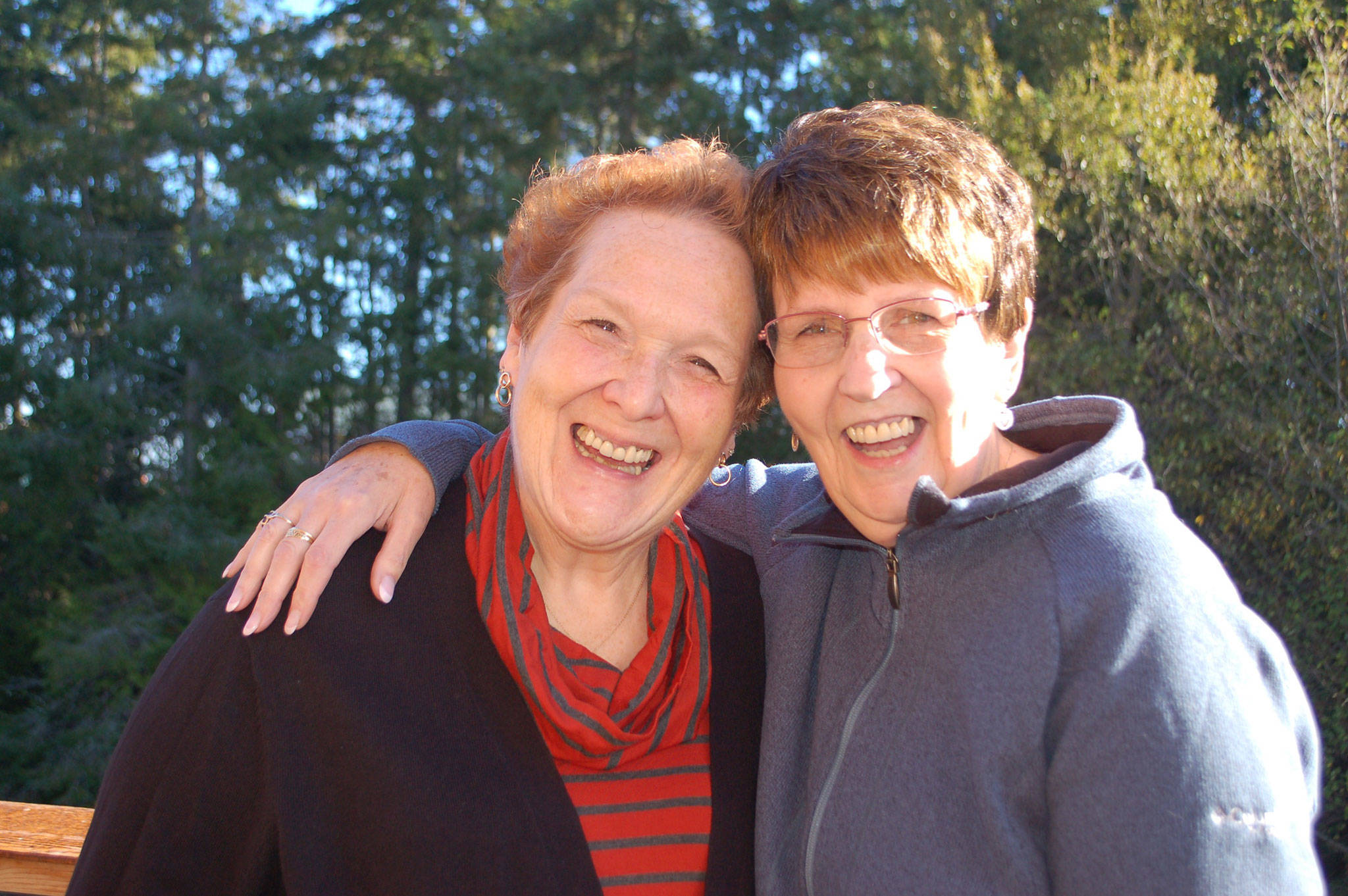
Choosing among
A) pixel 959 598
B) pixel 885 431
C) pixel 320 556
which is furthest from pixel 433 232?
pixel 959 598

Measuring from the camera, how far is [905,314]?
1574mm

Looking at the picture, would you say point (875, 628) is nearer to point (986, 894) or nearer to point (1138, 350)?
point (986, 894)

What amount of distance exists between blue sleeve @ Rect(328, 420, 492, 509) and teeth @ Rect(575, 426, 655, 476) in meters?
0.29

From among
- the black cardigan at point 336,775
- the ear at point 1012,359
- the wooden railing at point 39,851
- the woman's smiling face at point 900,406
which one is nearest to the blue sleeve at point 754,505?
the woman's smiling face at point 900,406

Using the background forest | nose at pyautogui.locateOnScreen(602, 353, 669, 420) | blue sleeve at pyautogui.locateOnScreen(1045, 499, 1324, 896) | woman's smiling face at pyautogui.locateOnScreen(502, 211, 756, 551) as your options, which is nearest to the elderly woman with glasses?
blue sleeve at pyautogui.locateOnScreen(1045, 499, 1324, 896)

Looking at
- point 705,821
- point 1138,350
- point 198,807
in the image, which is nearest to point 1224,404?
point 1138,350

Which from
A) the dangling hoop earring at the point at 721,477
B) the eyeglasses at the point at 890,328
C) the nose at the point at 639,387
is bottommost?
the dangling hoop earring at the point at 721,477

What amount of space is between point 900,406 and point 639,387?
1.58ft

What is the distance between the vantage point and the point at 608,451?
1799 mm

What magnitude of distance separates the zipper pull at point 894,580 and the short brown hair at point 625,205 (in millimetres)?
509

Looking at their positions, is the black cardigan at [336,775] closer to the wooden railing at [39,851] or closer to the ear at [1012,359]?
the wooden railing at [39,851]

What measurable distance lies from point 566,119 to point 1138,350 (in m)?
10.7

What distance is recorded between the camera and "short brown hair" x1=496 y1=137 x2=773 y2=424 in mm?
1871

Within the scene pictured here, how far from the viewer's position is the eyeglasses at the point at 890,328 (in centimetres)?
155
